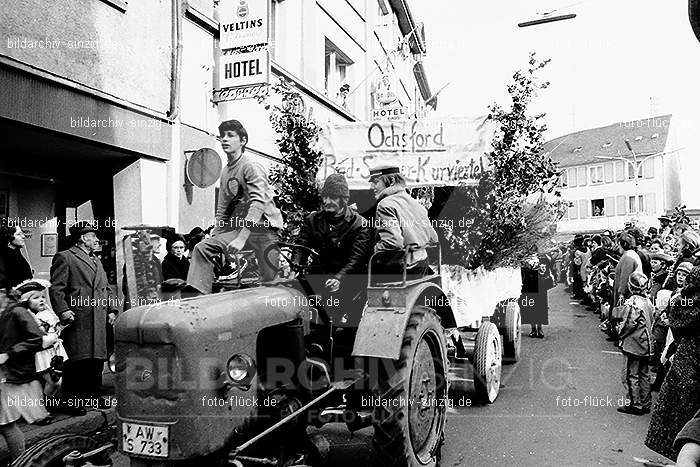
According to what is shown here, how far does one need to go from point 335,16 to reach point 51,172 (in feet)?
30.0

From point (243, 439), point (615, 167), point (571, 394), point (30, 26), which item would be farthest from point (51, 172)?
point (615, 167)

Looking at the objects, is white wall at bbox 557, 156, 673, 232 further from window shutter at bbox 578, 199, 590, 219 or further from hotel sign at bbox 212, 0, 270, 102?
hotel sign at bbox 212, 0, 270, 102

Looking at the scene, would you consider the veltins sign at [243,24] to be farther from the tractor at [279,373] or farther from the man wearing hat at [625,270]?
Answer: the man wearing hat at [625,270]

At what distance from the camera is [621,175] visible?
167 feet

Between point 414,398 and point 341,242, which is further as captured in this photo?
point 341,242

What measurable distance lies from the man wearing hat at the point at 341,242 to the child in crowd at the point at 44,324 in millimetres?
2363

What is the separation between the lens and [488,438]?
5.20m

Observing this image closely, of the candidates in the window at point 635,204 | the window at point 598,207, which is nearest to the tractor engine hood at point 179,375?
the window at point 635,204

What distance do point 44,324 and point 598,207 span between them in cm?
5306

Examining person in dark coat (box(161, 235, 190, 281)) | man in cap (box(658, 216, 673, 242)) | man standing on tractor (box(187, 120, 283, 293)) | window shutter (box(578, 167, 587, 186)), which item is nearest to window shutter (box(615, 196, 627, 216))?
window shutter (box(578, 167, 587, 186))

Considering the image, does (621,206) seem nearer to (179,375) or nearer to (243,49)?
(243,49)

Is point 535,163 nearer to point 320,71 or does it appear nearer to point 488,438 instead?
point 488,438

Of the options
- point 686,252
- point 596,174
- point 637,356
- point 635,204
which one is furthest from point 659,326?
point 596,174

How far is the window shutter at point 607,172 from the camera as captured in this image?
51.4m
